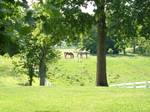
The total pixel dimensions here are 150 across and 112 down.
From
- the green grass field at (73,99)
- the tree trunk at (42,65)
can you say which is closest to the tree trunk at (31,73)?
the tree trunk at (42,65)

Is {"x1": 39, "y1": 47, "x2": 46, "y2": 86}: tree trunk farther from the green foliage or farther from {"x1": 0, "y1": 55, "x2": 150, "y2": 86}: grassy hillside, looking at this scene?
the green foliage

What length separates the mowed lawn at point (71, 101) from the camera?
14.5m

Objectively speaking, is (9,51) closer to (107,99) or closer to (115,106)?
(115,106)

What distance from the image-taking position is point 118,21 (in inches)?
1096

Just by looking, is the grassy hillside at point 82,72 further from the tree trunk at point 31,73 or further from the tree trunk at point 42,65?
the tree trunk at point 42,65

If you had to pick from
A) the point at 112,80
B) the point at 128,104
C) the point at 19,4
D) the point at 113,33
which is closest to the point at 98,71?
the point at 113,33

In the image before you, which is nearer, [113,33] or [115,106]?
[115,106]

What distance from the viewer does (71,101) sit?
16.2 meters

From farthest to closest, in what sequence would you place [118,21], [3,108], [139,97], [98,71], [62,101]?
1. [98,71]
2. [118,21]
3. [139,97]
4. [62,101]
5. [3,108]

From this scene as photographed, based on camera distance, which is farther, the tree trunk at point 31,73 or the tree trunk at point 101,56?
the tree trunk at point 31,73

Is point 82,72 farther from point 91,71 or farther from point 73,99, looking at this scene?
point 73,99

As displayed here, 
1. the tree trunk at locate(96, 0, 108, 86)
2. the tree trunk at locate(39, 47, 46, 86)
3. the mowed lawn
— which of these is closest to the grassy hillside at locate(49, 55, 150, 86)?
the tree trunk at locate(39, 47, 46, 86)

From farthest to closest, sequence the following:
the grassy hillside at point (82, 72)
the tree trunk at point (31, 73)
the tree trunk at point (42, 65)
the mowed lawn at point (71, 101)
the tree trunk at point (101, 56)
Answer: the grassy hillside at point (82, 72)
the tree trunk at point (31, 73)
the tree trunk at point (42, 65)
the tree trunk at point (101, 56)
the mowed lawn at point (71, 101)

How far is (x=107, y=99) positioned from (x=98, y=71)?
13095mm
